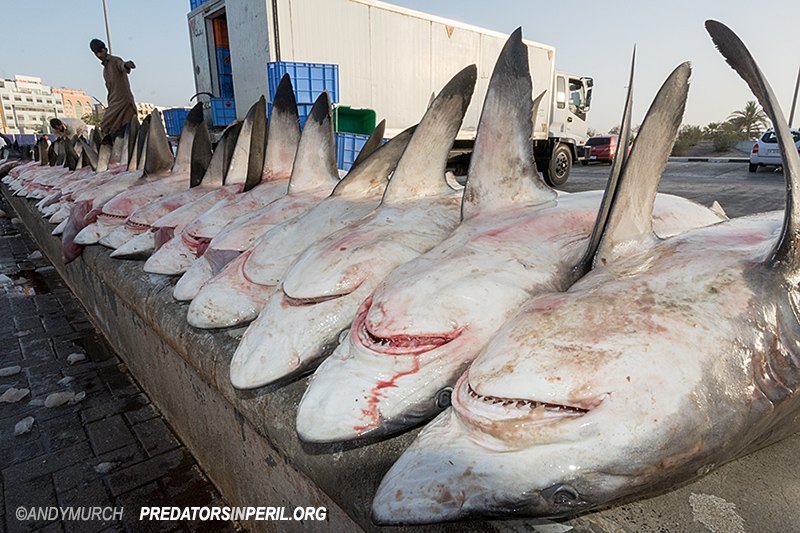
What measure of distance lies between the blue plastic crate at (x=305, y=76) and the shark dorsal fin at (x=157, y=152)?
327 cm

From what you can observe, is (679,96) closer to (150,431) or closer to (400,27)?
(150,431)

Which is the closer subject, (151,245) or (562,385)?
(562,385)

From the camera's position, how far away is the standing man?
30.8ft

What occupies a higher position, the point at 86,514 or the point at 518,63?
the point at 518,63

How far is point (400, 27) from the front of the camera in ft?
39.3

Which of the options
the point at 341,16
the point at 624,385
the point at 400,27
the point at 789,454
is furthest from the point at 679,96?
the point at 400,27

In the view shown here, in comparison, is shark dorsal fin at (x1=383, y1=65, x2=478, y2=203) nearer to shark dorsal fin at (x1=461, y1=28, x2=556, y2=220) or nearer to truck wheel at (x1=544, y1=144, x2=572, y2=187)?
shark dorsal fin at (x1=461, y1=28, x2=556, y2=220)

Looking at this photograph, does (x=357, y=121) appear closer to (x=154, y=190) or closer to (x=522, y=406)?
(x=154, y=190)

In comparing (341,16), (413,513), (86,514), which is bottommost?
(86,514)

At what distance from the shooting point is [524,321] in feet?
3.77

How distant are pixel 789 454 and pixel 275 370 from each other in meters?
1.54

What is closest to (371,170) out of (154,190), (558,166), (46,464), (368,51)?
(46,464)

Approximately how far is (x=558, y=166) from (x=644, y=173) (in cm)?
1540

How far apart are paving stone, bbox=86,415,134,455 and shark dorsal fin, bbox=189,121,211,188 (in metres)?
1.94
